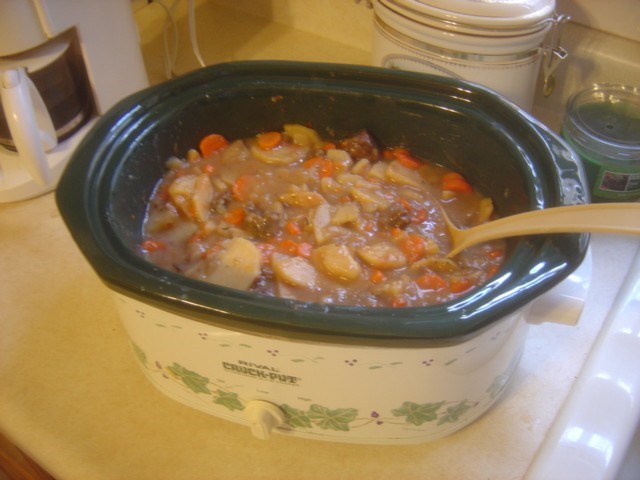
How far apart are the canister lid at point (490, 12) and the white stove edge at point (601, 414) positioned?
45 centimetres

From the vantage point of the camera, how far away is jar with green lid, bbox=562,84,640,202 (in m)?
1.03

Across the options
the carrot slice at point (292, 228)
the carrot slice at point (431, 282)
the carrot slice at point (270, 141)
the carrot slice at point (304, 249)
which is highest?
the carrot slice at point (270, 141)

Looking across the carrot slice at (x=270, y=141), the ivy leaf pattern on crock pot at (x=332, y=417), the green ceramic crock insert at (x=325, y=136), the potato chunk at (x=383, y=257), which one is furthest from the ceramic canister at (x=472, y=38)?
the ivy leaf pattern on crock pot at (x=332, y=417)

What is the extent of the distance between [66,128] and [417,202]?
0.65m

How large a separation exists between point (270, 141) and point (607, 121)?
566 mm

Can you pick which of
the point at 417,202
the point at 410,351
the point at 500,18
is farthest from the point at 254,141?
the point at 410,351

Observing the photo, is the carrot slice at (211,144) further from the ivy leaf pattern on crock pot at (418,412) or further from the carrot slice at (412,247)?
the ivy leaf pattern on crock pot at (418,412)

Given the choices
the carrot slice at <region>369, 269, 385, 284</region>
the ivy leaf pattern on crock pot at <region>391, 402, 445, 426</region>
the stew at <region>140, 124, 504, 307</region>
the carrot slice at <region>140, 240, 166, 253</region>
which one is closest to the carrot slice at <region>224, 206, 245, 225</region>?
the stew at <region>140, 124, 504, 307</region>

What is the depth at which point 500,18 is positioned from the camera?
97 cm

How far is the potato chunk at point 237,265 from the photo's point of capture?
0.85 metres

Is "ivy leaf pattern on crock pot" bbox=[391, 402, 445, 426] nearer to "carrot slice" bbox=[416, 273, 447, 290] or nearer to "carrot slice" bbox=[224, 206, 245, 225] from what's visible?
"carrot slice" bbox=[416, 273, 447, 290]

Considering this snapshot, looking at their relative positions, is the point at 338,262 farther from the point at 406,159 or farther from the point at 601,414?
the point at 601,414

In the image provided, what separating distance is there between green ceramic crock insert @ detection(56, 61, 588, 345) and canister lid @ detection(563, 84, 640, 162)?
0.23 meters

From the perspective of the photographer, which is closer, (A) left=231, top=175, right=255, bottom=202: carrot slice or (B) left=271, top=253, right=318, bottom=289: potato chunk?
(B) left=271, top=253, right=318, bottom=289: potato chunk
